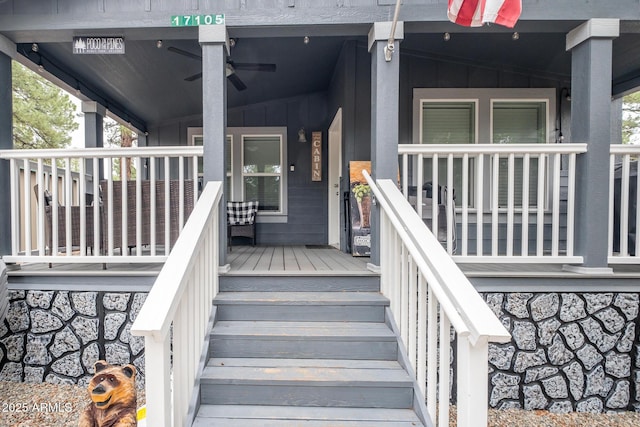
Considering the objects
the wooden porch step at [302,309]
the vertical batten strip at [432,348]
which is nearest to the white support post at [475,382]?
the vertical batten strip at [432,348]

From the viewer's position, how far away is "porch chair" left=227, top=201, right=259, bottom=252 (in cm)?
549

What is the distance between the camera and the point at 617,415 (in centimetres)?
263

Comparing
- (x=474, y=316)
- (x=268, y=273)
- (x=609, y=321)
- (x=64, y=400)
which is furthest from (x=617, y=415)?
(x=64, y=400)

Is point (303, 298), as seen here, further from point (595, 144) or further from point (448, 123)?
point (448, 123)

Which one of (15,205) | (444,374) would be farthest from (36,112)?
(444,374)

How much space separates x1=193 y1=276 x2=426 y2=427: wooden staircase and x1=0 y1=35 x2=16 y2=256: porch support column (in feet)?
6.33

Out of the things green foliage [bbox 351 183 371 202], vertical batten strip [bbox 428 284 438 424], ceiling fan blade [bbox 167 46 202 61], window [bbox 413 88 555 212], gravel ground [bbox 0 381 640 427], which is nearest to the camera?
vertical batten strip [bbox 428 284 438 424]

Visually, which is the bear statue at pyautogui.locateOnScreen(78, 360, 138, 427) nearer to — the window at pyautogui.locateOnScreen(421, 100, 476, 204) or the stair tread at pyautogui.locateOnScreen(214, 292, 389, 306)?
the stair tread at pyautogui.locateOnScreen(214, 292, 389, 306)

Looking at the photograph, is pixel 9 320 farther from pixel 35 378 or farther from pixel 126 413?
pixel 126 413

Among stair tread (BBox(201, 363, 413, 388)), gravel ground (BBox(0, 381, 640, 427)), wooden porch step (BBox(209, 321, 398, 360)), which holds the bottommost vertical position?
gravel ground (BBox(0, 381, 640, 427))

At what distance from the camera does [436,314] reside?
1771 millimetres

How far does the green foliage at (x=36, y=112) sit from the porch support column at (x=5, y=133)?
978cm

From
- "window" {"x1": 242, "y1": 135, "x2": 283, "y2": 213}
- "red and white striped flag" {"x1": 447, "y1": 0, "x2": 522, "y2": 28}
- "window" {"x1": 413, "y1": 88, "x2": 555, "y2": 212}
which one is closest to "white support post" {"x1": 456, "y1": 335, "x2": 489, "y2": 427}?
"red and white striped flag" {"x1": 447, "y1": 0, "x2": 522, "y2": 28}

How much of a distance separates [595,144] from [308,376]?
2.76 metres
